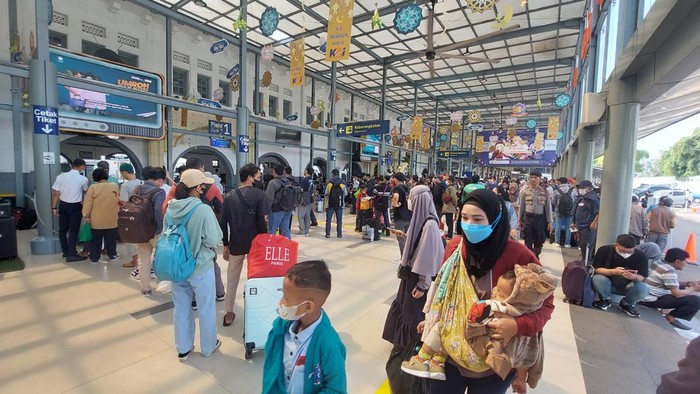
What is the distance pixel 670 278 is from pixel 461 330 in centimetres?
439

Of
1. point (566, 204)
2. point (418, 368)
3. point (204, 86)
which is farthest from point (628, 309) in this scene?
point (204, 86)

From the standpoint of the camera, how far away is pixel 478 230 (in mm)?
1394

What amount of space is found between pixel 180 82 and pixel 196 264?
39.8 feet

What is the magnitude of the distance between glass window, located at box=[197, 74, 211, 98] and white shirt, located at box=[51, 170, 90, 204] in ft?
28.3

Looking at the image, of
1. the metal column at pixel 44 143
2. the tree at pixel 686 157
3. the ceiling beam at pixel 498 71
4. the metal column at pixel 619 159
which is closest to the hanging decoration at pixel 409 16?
the metal column at pixel 619 159

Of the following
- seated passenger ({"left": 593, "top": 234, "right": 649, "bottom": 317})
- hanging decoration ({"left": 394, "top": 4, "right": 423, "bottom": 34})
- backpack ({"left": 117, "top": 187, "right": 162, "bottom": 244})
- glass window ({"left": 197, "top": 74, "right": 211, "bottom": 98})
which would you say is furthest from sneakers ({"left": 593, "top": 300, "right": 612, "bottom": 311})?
glass window ({"left": 197, "top": 74, "right": 211, "bottom": 98})

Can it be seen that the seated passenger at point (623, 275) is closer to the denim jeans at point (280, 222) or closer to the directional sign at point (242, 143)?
the denim jeans at point (280, 222)

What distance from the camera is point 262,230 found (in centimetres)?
321

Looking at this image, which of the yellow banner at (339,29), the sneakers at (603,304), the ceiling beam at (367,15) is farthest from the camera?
the ceiling beam at (367,15)

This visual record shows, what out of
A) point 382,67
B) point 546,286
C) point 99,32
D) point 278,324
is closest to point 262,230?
point 278,324

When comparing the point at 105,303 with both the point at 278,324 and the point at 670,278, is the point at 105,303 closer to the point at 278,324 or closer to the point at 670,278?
the point at 278,324

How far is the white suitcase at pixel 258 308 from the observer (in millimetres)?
2520

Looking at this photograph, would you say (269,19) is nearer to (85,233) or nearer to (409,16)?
(409,16)

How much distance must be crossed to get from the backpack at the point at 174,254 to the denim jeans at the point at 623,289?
479cm
